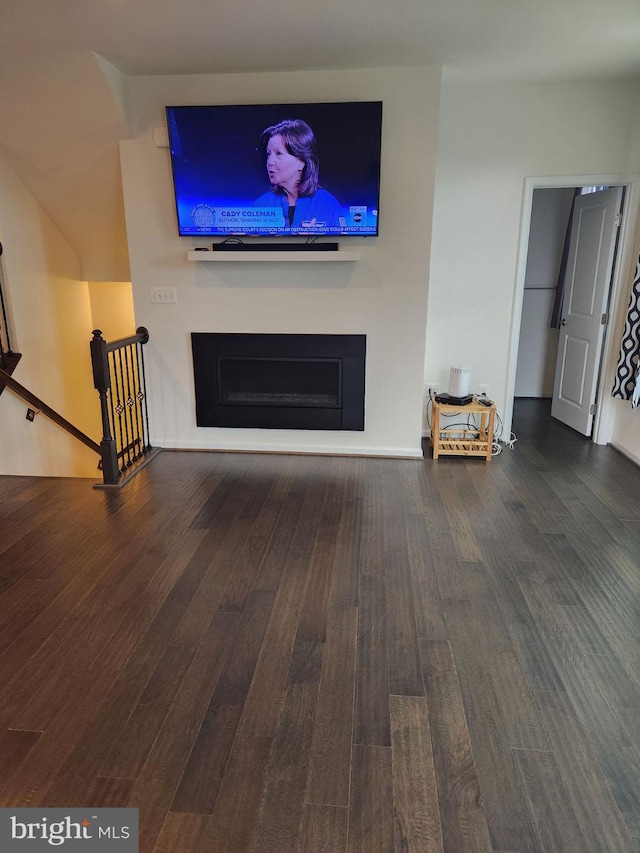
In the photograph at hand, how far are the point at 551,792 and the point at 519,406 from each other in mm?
4584

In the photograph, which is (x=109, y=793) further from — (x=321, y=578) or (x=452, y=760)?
(x=321, y=578)

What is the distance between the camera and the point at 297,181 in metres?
3.71

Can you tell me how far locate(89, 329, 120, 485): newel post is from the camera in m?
3.47

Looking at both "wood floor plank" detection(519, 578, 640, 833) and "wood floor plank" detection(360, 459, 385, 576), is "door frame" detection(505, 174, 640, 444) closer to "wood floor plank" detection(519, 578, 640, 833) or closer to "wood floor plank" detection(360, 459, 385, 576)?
"wood floor plank" detection(360, 459, 385, 576)

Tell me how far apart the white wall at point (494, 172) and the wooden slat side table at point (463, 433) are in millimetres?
466

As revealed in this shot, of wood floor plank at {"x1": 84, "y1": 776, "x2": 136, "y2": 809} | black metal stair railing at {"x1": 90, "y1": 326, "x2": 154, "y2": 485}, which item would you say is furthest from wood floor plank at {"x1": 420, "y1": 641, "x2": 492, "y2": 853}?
black metal stair railing at {"x1": 90, "y1": 326, "x2": 154, "y2": 485}

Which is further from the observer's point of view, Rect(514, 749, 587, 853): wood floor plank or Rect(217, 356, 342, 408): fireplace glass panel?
Rect(217, 356, 342, 408): fireplace glass panel

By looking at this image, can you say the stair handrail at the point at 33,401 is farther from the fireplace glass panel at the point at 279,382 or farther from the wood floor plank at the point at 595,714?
the wood floor plank at the point at 595,714

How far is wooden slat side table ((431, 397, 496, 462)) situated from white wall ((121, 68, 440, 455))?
0.15m

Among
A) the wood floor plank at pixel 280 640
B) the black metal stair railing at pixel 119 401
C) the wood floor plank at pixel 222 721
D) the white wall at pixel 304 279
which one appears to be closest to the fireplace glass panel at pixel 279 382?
the white wall at pixel 304 279

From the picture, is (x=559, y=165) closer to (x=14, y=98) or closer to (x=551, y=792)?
(x=14, y=98)

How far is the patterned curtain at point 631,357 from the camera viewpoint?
3961 mm

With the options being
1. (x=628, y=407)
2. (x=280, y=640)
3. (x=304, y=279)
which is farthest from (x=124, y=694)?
(x=628, y=407)

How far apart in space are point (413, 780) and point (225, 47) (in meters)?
3.74
